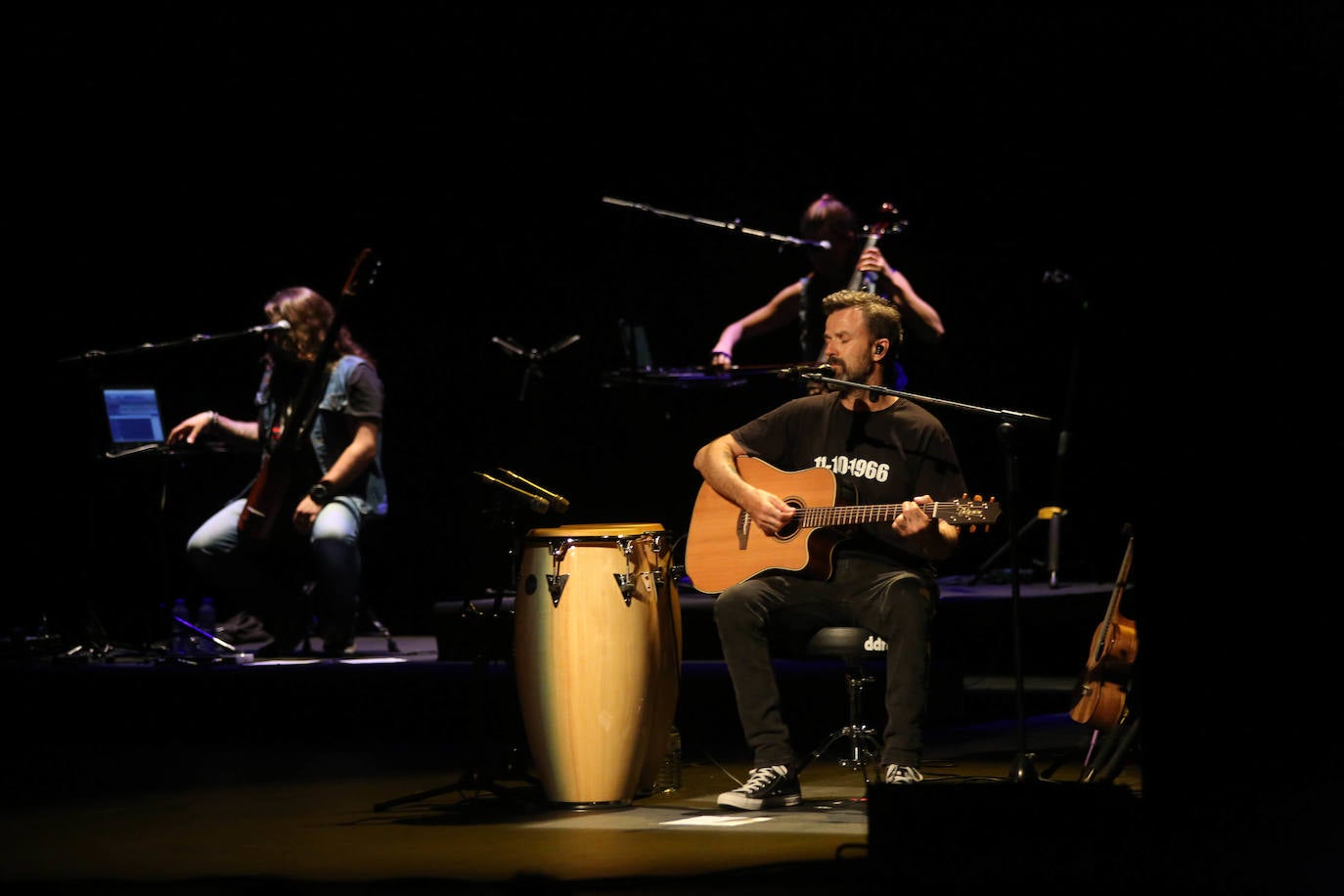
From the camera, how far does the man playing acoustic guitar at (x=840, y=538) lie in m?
4.21

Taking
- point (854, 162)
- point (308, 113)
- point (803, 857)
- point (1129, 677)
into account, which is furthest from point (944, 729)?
point (308, 113)

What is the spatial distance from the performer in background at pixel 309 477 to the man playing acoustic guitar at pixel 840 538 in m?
1.95

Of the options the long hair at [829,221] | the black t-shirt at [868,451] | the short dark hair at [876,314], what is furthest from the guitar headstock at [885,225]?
the black t-shirt at [868,451]

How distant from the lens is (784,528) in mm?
4434

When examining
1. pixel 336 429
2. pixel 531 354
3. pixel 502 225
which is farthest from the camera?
pixel 502 225

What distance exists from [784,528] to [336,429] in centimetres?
253

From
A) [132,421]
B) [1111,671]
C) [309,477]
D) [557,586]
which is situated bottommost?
[1111,671]

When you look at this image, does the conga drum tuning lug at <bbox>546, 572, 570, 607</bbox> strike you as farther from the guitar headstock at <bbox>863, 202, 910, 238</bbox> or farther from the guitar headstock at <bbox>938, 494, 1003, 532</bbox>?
the guitar headstock at <bbox>863, 202, 910, 238</bbox>

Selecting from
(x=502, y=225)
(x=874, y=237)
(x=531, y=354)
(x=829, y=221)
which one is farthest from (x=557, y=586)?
(x=502, y=225)

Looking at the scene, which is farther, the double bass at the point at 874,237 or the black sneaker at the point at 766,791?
the double bass at the point at 874,237

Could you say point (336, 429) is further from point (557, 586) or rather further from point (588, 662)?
point (588, 662)

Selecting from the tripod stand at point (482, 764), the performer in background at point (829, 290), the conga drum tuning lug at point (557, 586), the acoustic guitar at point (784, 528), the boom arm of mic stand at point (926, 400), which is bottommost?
the tripod stand at point (482, 764)

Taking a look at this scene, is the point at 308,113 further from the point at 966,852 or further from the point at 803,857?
the point at 966,852

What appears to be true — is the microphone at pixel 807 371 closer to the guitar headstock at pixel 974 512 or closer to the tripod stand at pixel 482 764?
the guitar headstock at pixel 974 512
